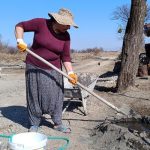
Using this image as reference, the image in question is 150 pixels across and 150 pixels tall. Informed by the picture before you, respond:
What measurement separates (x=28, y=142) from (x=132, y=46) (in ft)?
21.2

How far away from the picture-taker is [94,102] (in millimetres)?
9359

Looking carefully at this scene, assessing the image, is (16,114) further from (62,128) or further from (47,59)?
(47,59)

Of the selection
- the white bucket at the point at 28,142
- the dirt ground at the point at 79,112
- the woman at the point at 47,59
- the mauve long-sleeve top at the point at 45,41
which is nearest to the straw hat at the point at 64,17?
the woman at the point at 47,59

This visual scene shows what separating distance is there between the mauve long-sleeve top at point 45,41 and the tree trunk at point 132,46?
14.7ft

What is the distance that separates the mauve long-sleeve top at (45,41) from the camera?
6320 mm

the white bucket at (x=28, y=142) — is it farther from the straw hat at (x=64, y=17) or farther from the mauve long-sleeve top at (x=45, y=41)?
the straw hat at (x=64, y=17)

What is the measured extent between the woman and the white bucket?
1.58 meters

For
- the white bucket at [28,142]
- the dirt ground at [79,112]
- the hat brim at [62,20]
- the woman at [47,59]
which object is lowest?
the dirt ground at [79,112]

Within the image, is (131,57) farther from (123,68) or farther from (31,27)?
(31,27)

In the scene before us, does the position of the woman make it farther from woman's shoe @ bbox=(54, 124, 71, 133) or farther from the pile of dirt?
the pile of dirt

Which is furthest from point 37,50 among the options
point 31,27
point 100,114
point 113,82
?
point 113,82

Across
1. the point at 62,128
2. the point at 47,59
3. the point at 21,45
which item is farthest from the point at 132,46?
the point at 21,45

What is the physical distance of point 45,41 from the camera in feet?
20.7

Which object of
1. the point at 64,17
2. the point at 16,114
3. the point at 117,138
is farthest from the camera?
the point at 16,114
